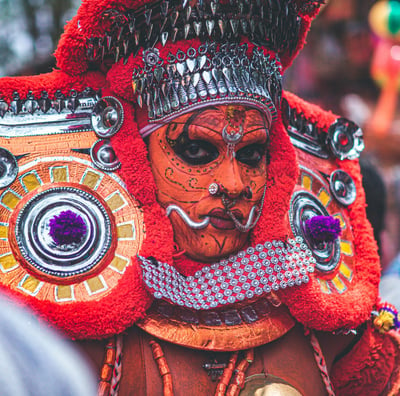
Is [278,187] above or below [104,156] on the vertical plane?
below

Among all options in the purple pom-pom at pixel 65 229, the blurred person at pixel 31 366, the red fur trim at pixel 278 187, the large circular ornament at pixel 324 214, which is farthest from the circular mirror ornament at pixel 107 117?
the blurred person at pixel 31 366

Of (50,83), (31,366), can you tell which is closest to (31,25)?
(50,83)

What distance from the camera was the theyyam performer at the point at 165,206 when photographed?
223cm

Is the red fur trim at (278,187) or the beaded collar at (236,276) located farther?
the red fur trim at (278,187)

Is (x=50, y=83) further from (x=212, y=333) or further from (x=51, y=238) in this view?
(x=212, y=333)

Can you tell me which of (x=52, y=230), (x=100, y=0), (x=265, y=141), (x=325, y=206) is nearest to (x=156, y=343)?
(x=52, y=230)

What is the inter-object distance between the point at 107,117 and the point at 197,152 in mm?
363

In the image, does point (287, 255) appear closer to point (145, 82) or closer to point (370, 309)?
point (370, 309)

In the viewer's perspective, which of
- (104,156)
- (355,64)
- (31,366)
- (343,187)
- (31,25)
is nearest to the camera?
(31,366)

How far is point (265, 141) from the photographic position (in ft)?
8.15

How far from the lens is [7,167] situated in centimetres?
230

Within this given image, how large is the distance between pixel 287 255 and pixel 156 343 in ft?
1.99

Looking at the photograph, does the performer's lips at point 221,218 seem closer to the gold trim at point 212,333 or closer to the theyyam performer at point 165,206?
the theyyam performer at point 165,206

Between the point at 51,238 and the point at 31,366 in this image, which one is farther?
the point at 51,238
